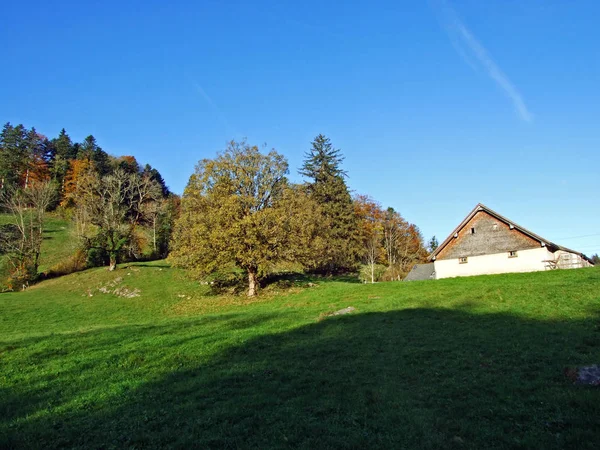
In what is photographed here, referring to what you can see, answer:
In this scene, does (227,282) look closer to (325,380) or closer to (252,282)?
(252,282)

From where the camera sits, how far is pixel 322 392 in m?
9.84

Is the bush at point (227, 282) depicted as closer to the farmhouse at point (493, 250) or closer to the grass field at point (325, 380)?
the grass field at point (325, 380)

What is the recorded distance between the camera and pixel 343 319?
20.7 meters

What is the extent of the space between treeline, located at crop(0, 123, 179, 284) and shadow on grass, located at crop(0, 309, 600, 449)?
39.5 m

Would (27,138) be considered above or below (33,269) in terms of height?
above

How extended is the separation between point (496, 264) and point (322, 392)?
41.7 meters

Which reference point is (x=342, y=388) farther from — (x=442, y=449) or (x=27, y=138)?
(x=27, y=138)

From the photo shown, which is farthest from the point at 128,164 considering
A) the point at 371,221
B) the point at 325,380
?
the point at 325,380

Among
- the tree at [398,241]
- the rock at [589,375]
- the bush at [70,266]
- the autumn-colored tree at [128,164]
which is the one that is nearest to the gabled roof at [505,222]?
the tree at [398,241]

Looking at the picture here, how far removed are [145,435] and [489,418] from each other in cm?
673

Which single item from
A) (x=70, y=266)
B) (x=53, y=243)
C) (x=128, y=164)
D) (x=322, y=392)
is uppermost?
(x=128, y=164)

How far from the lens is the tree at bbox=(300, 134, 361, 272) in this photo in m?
62.8

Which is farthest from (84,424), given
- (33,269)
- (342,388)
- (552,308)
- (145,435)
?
(33,269)

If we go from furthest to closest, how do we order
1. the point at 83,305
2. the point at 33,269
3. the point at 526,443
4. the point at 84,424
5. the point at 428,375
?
the point at 33,269 → the point at 83,305 → the point at 428,375 → the point at 84,424 → the point at 526,443
